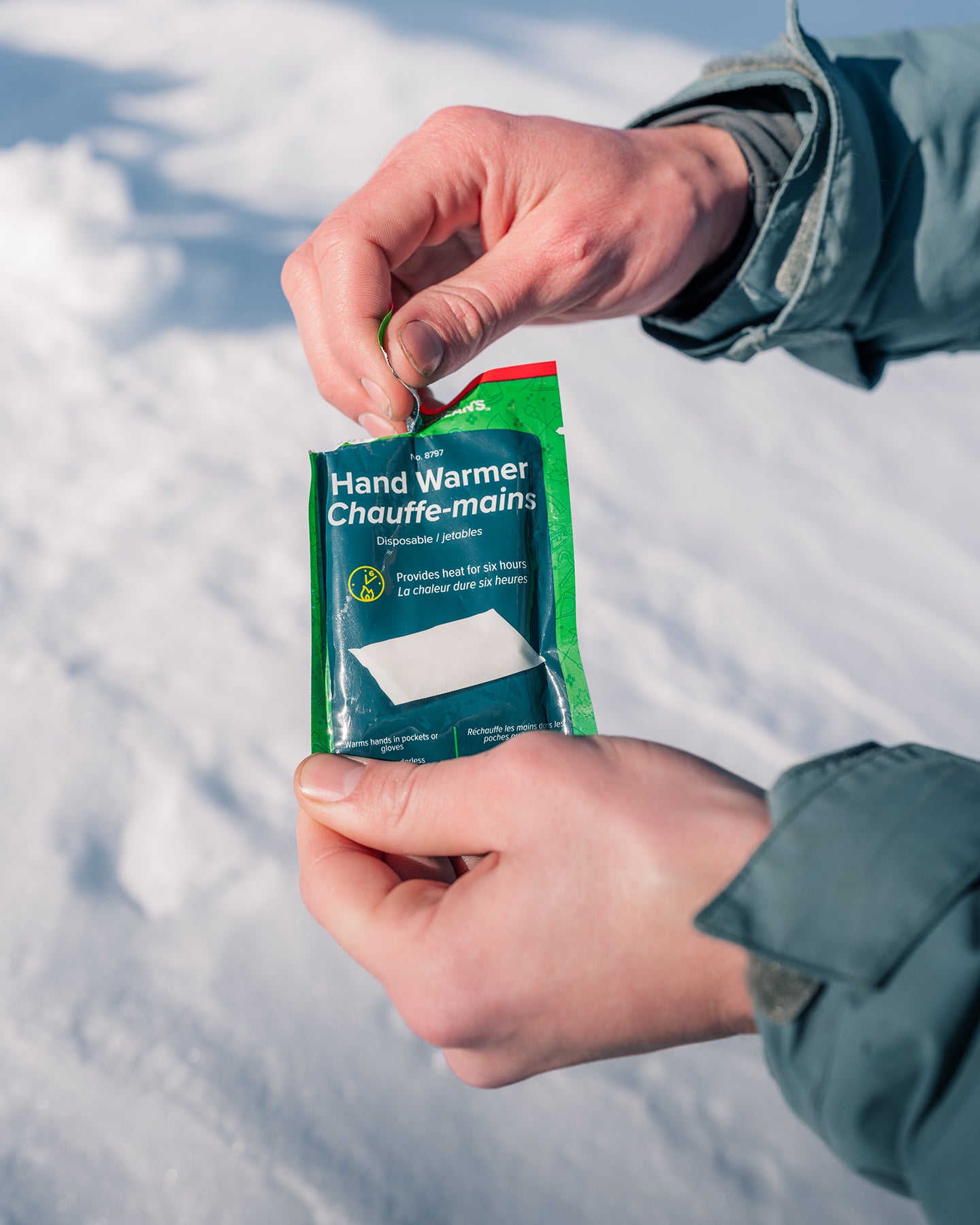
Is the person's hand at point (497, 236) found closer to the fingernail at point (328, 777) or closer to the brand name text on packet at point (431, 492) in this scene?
the brand name text on packet at point (431, 492)

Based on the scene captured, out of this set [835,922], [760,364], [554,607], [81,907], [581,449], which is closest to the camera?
[835,922]

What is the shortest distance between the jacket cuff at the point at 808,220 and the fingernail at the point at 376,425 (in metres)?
0.52

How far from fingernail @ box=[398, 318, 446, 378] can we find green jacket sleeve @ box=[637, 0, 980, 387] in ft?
1.48

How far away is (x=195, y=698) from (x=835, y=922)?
1.11 m

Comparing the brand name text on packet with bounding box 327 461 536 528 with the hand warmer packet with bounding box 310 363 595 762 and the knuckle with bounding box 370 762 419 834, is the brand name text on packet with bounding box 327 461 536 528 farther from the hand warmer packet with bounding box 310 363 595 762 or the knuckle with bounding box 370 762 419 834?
the knuckle with bounding box 370 762 419 834

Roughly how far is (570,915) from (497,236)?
33.7 inches

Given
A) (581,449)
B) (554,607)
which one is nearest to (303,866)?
(554,607)

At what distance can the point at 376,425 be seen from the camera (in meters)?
0.97

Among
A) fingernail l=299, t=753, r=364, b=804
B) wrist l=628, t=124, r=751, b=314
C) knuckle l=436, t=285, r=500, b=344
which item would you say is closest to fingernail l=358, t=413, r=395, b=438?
knuckle l=436, t=285, r=500, b=344

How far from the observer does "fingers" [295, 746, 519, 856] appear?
27.8 inches

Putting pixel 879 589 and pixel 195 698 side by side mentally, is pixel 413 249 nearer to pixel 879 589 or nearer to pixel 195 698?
pixel 195 698

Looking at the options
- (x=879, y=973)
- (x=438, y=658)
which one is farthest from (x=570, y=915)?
(x=438, y=658)

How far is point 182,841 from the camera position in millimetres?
1263

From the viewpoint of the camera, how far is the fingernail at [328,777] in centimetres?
80
